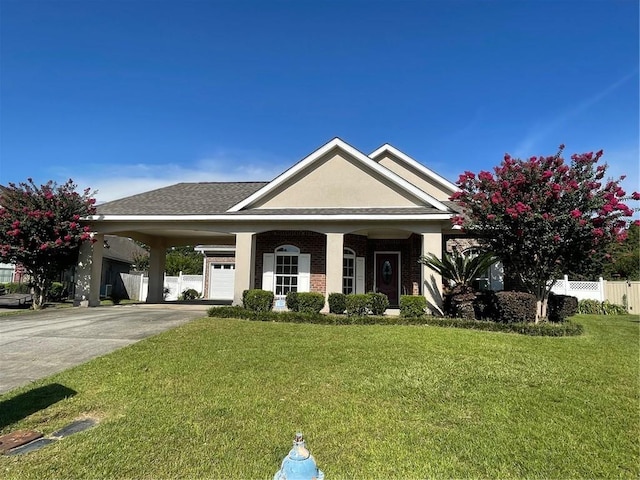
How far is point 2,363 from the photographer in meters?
7.45

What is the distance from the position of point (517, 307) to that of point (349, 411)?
815cm

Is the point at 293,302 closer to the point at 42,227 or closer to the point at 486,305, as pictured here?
the point at 486,305

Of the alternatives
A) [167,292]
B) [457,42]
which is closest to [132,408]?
[457,42]

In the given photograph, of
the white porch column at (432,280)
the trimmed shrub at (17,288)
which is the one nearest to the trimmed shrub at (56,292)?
the trimmed shrub at (17,288)

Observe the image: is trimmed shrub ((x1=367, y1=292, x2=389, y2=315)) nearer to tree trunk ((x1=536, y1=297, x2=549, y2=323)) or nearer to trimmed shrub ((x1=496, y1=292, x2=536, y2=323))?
trimmed shrub ((x1=496, y1=292, x2=536, y2=323))

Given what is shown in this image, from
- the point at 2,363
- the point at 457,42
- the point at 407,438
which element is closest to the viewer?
the point at 407,438

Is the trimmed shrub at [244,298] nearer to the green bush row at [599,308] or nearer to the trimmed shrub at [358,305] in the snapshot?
the trimmed shrub at [358,305]

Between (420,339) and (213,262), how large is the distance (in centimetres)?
2051

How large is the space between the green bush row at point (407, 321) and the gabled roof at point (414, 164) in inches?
314

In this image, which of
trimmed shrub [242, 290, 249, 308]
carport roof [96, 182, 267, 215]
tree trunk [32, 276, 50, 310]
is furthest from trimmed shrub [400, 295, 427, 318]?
tree trunk [32, 276, 50, 310]

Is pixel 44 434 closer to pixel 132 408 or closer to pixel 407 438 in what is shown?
pixel 132 408

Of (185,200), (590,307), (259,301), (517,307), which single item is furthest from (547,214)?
(185,200)

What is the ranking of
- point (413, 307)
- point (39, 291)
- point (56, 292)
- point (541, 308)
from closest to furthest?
point (541, 308)
point (413, 307)
point (39, 291)
point (56, 292)

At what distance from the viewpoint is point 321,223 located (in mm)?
14875
